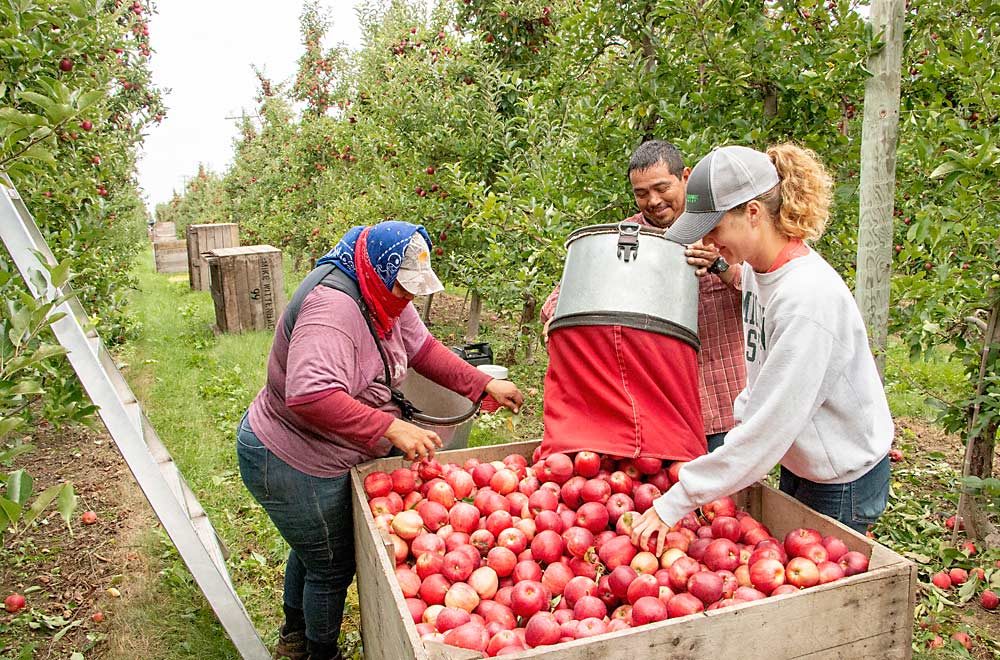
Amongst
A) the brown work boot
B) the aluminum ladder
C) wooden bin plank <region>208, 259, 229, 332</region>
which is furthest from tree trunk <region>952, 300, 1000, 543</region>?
wooden bin plank <region>208, 259, 229, 332</region>

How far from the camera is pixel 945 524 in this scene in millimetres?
3686

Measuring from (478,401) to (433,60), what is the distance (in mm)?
6000

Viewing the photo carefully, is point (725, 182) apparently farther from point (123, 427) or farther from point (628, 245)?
point (123, 427)

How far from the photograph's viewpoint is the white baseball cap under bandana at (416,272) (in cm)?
241

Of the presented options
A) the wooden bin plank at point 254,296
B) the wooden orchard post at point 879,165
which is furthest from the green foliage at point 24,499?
the wooden bin plank at point 254,296

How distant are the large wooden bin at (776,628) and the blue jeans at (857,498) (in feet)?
0.28

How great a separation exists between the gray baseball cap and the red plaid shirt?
0.75 metres

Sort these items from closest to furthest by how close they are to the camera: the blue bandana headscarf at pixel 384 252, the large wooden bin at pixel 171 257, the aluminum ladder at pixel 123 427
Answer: the aluminum ladder at pixel 123 427, the blue bandana headscarf at pixel 384 252, the large wooden bin at pixel 171 257

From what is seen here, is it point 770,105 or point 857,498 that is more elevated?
point 770,105

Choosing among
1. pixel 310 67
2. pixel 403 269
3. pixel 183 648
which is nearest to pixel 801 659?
pixel 403 269

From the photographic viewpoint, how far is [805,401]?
1.69m

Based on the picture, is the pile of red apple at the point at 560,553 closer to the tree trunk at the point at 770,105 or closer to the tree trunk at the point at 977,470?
the tree trunk at the point at 977,470

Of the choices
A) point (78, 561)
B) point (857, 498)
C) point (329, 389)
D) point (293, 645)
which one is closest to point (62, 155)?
point (78, 561)

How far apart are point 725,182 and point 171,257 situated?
18.0 metres
